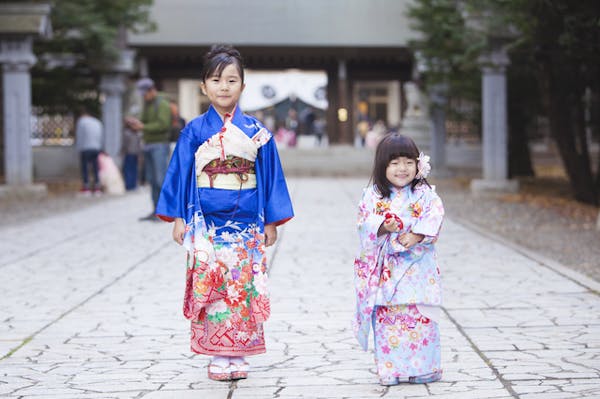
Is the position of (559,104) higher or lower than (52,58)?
lower

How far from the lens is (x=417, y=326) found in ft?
16.0

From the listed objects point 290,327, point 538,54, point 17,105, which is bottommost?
point 290,327

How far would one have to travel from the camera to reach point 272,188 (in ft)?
17.1

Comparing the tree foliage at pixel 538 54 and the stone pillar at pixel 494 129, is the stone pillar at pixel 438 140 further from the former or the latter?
the stone pillar at pixel 494 129

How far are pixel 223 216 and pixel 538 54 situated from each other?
12923 mm

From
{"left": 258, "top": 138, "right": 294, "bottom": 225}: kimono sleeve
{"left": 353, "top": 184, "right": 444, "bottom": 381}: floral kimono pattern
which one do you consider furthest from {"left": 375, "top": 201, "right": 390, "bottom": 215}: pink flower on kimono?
{"left": 258, "top": 138, "right": 294, "bottom": 225}: kimono sleeve

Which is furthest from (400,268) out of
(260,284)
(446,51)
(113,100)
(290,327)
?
(113,100)

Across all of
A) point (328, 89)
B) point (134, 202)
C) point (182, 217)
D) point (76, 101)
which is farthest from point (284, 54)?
point (182, 217)

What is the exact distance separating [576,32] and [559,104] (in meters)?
4.09

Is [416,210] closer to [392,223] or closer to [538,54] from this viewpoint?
[392,223]

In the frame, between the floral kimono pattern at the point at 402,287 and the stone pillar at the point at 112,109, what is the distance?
2193 centimetres

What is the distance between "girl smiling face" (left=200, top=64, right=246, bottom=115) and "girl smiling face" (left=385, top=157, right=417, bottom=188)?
895mm

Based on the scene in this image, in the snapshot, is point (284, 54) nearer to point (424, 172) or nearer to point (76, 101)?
point (76, 101)

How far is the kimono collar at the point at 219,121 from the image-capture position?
17.0 ft
